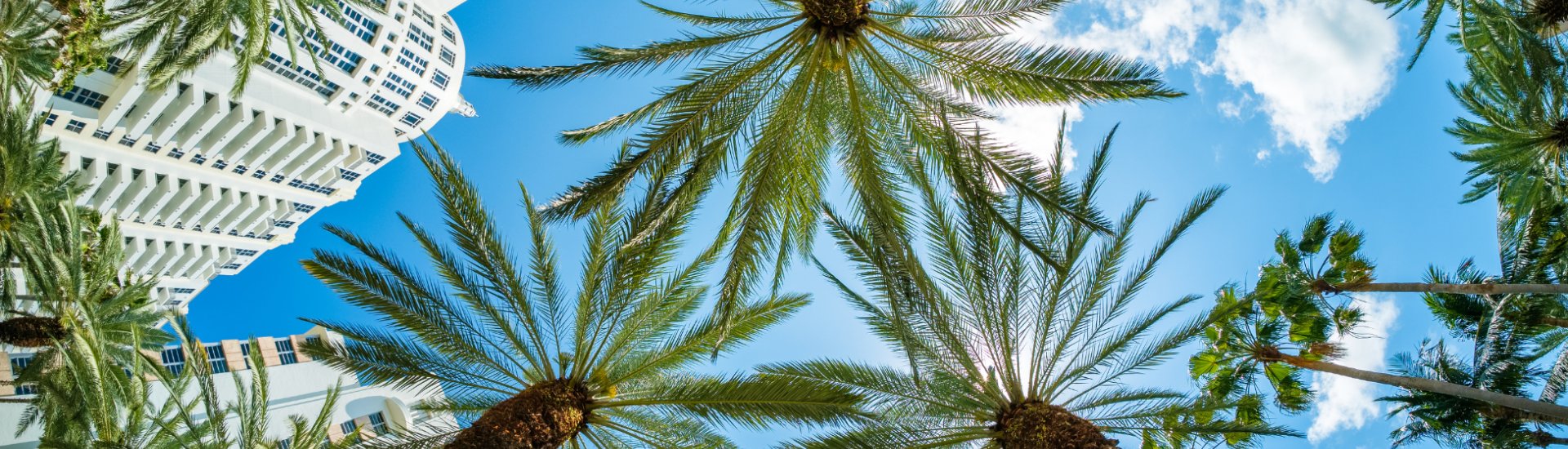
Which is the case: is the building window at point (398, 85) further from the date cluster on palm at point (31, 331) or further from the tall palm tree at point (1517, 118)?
the tall palm tree at point (1517, 118)

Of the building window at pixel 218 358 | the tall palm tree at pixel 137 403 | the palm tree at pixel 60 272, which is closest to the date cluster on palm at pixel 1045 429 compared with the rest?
the tall palm tree at pixel 137 403

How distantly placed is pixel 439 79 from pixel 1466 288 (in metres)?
46.7

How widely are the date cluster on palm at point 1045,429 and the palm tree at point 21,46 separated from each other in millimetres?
12684

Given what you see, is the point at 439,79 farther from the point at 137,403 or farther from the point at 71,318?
→ the point at 137,403

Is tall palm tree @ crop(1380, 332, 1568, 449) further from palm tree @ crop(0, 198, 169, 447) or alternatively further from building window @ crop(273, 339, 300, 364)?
building window @ crop(273, 339, 300, 364)

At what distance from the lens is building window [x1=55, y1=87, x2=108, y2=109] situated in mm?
27875

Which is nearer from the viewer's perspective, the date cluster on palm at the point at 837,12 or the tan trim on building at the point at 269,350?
the date cluster on palm at the point at 837,12

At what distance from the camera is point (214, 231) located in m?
41.2

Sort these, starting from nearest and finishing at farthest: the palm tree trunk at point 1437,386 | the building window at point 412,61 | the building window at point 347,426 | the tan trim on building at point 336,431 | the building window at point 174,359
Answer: the palm tree trunk at point 1437,386, the tan trim on building at point 336,431, the building window at point 174,359, the building window at point 347,426, the building window at point 412,61

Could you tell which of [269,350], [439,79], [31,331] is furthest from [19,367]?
[439,79]

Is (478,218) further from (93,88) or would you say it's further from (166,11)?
(93,88)

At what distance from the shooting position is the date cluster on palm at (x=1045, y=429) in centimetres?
775

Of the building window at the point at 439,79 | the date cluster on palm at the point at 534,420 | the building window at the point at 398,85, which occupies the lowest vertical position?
the date cluster on palm at the point at 534,420

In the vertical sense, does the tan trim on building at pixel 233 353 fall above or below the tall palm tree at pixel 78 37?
above
